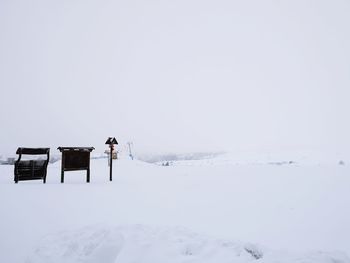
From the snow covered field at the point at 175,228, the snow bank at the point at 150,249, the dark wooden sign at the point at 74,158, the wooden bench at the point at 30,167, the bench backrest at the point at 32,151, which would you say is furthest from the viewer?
the dark wooden sign at the point at 74,158

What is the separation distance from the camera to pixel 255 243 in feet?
12.0

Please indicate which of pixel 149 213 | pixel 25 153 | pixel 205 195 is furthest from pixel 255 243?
pixel 25 153

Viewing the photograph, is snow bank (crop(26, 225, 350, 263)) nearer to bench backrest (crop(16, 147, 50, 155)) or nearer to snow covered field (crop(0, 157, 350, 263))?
snow covered field (crop(0, 157, 350, 263))

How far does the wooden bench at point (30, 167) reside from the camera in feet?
31.1

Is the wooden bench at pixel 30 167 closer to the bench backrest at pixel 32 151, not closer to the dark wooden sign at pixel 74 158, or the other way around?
the bench backrest at pixel 32 151

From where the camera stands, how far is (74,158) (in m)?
10.2

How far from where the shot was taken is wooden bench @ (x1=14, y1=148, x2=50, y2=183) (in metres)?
9.47

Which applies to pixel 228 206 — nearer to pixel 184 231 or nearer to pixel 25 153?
pixel 184 231

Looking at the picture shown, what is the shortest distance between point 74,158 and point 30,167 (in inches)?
63.2

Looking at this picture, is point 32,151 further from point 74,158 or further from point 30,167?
point 74,158

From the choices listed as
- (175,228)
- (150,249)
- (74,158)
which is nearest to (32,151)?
(74,158)

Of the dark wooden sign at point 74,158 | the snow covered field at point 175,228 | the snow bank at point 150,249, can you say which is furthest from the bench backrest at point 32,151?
the snow bank at point 150,249

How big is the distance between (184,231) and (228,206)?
221 centimetres

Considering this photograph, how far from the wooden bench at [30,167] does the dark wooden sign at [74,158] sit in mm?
599
